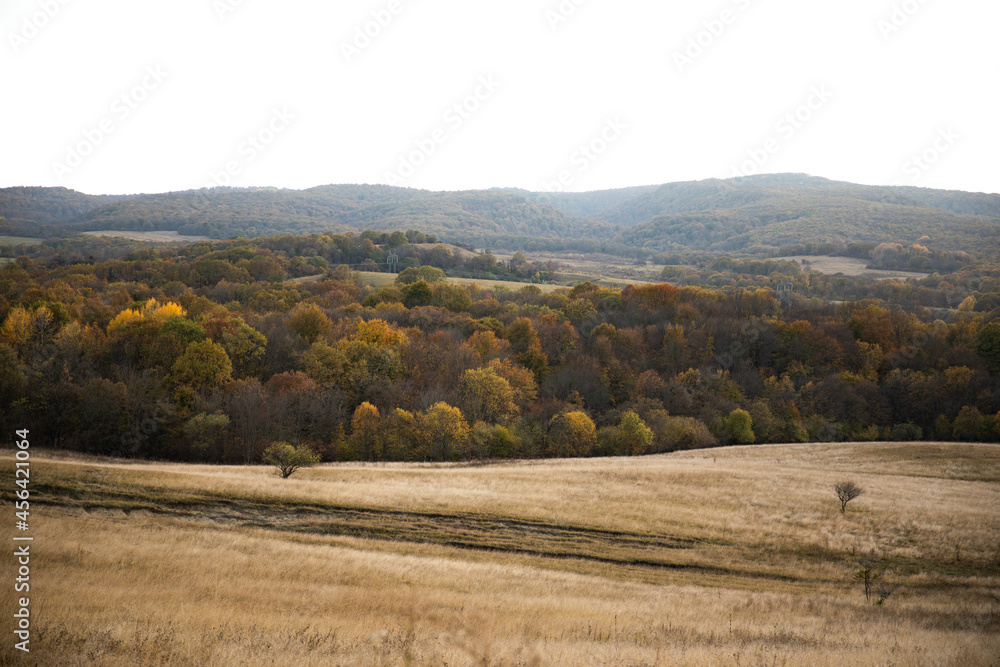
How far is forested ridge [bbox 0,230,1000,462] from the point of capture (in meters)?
45.5

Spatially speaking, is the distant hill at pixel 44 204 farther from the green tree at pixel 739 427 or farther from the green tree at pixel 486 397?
the green tree at pixel 739 427

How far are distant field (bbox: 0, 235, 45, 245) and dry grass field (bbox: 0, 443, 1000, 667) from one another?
11198 centimetres

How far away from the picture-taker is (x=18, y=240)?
4744 inches

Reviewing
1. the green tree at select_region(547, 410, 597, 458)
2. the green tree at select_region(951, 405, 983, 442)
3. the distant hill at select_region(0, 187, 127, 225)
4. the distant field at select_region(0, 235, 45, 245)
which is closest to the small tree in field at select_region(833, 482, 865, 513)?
the green tree at select_region(547, 410, 597, 458)

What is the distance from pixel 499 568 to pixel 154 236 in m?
166

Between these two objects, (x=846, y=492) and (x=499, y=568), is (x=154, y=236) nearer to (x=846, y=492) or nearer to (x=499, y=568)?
(x=499, y=568)

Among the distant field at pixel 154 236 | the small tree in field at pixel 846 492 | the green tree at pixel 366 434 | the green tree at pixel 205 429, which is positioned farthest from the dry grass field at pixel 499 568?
the distant field at pixel 154 236

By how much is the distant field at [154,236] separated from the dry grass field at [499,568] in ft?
426

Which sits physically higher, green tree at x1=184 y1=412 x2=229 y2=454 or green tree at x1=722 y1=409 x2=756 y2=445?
green tree at x1=184 y1=412 x2=229 y2=454

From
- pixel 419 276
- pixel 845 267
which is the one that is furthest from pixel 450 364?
pixel 845 267

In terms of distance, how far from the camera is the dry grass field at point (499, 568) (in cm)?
1099

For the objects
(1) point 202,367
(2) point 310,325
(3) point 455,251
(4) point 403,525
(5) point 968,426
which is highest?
(3) point 455,251

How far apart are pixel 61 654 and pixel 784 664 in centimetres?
1287

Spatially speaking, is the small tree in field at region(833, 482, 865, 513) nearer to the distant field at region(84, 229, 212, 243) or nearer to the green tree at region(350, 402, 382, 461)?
the green tree at region(350, 402, 382, 461)
